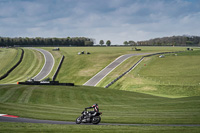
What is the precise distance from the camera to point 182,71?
7600 centimetres

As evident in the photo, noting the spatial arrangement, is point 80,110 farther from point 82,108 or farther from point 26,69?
point 26,69

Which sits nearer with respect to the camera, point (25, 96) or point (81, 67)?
point (25, 96)

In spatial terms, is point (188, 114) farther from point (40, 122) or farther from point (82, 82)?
point (82, 82)

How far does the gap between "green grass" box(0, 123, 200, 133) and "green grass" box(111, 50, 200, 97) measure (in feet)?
114

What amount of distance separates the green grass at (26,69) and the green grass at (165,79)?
3983 centimetres

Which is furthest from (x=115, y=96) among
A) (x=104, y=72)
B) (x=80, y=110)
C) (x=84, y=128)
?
(x=104, y=72)

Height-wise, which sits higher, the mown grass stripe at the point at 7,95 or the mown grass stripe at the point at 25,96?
the mown grass stripe at the point at 7,95

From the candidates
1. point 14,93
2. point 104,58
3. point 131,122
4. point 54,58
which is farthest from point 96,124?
point 54,58

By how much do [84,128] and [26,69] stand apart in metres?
87.1

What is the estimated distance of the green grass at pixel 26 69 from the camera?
90188mm

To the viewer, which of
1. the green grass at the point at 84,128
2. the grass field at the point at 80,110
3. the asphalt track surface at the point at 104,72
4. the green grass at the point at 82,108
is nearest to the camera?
the green grass at the point at 84,128

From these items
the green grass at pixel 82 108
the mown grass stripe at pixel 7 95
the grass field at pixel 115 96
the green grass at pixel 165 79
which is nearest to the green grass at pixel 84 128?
the grass field at pixel 115 96

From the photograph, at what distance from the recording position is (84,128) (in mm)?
20969

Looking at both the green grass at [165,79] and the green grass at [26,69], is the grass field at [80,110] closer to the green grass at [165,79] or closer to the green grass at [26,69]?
the green grass at [165,79]
